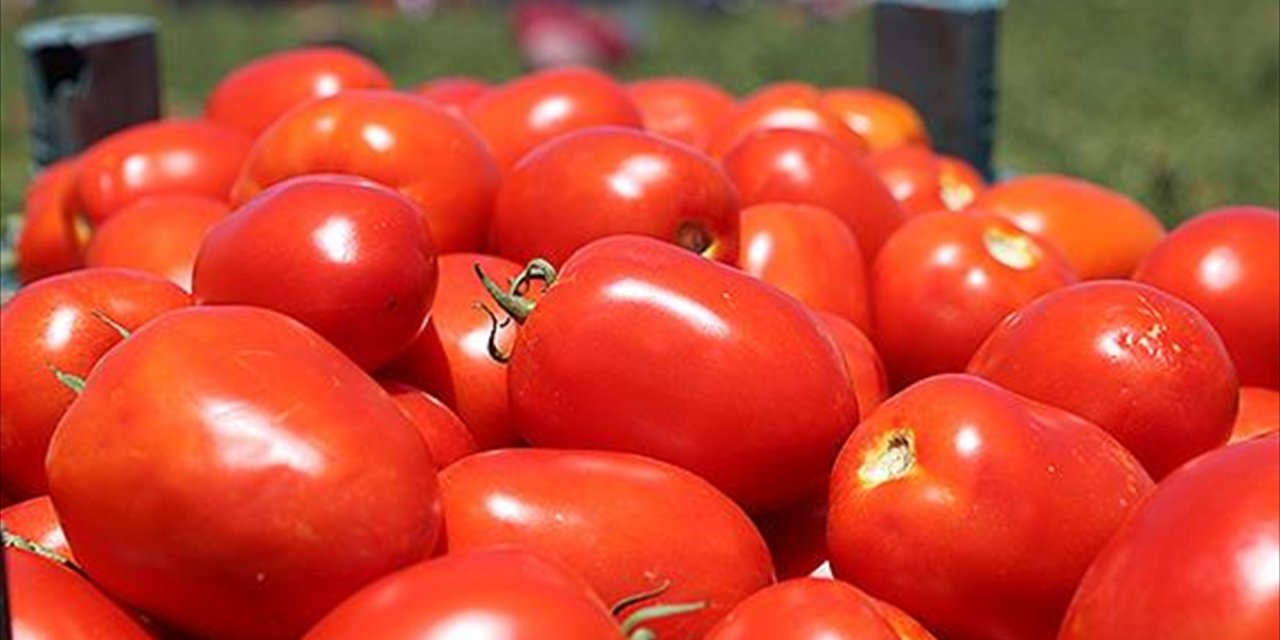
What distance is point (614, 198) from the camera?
1.78 m

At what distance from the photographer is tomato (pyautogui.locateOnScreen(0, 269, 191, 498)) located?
1591 mm

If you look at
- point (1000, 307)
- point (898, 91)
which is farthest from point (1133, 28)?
point (1000, 307)

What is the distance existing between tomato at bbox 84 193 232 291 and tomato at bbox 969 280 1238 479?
883 mm

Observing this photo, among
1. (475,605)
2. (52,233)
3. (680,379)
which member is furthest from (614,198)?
(52,233)

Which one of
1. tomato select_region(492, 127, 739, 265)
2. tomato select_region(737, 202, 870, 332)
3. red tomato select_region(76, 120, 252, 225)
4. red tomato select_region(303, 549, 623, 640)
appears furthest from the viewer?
red tomato select_region(76, 120, 252, 225)

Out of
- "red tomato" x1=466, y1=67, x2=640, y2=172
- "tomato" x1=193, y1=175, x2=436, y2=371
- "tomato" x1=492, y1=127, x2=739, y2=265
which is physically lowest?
"red tomato" x1=466, y1=67, x2=640, y2=172

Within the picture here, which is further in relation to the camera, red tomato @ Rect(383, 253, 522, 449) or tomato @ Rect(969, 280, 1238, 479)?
red tomato @ Rect(383, 253, 522, 449)

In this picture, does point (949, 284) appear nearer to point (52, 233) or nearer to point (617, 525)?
point (617, 525)

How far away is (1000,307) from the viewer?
73.5 inches

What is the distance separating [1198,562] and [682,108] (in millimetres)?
1648

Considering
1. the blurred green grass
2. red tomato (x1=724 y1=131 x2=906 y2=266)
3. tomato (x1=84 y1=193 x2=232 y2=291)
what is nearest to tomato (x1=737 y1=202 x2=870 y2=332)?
red tomato (x1=724 y1=131 x2=906 y2=266)

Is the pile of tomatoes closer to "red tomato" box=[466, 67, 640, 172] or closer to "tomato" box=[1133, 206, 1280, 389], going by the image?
"tomato" box=[1133, 206, 1280, 389]

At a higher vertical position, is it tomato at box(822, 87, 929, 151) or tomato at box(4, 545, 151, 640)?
tomato at box(4, 545, 151, 640)

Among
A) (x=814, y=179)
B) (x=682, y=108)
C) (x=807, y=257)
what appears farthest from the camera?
(x=682, y=108)
